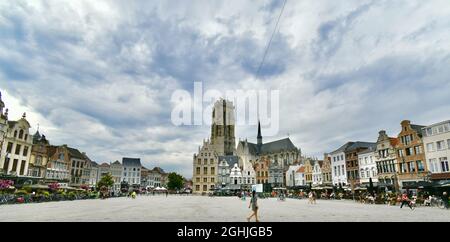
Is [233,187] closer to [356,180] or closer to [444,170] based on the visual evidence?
[356,180]

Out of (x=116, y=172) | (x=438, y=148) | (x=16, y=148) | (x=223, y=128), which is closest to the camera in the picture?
(x=438, y=148)

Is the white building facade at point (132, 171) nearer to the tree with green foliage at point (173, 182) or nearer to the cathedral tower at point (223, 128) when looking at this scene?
the tree with green foliage at point (173, 182)

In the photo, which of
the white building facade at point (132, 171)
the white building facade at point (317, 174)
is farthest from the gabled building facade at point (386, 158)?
the white building facade at point (132, 171)

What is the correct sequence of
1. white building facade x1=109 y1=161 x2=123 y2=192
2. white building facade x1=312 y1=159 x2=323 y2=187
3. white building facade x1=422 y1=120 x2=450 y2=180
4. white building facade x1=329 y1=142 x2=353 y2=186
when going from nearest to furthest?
white building facade x1=422 y1=120 x2=450 y2=180 → white building facade x1=329 y1=142 x2=353 y2=186 → white building facade x1=312 y1=159 x2=323 y2=187 → white building facade x1=109 y1=161 x2=123 y2=192

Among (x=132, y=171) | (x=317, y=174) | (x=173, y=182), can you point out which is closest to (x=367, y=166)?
(x=317, y=174)

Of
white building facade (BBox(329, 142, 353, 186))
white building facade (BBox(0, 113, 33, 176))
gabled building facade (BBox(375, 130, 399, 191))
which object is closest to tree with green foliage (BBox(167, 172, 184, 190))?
white building facade (BBox(0, 113, 33, 176))

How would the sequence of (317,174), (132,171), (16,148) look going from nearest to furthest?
1. (16,148)
2. (317,174)
3. (132,171)

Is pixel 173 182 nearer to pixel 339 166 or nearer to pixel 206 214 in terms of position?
pixel 339 166

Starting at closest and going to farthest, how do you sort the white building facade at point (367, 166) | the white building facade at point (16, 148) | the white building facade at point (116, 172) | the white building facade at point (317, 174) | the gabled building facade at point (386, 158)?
1. the white building facade at point (16, 148)
2. the gabled building facade at point (386, 158)
3. the white building facade at point (367, 166)
4. the white building facade at point (317, 174)
5. the white building facade at point (116, 172)

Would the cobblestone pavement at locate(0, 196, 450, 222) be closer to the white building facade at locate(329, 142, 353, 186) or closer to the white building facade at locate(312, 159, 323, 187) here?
the white building facade at locate(329, 142, 353, 186)

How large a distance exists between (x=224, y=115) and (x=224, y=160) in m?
35.3

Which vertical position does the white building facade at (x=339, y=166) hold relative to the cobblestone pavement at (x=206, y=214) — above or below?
above

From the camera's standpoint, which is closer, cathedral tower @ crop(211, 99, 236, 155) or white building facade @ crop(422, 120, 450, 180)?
white building facade @ crop(422, 120, 450, 180)

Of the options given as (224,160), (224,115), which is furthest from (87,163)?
(224,115)
